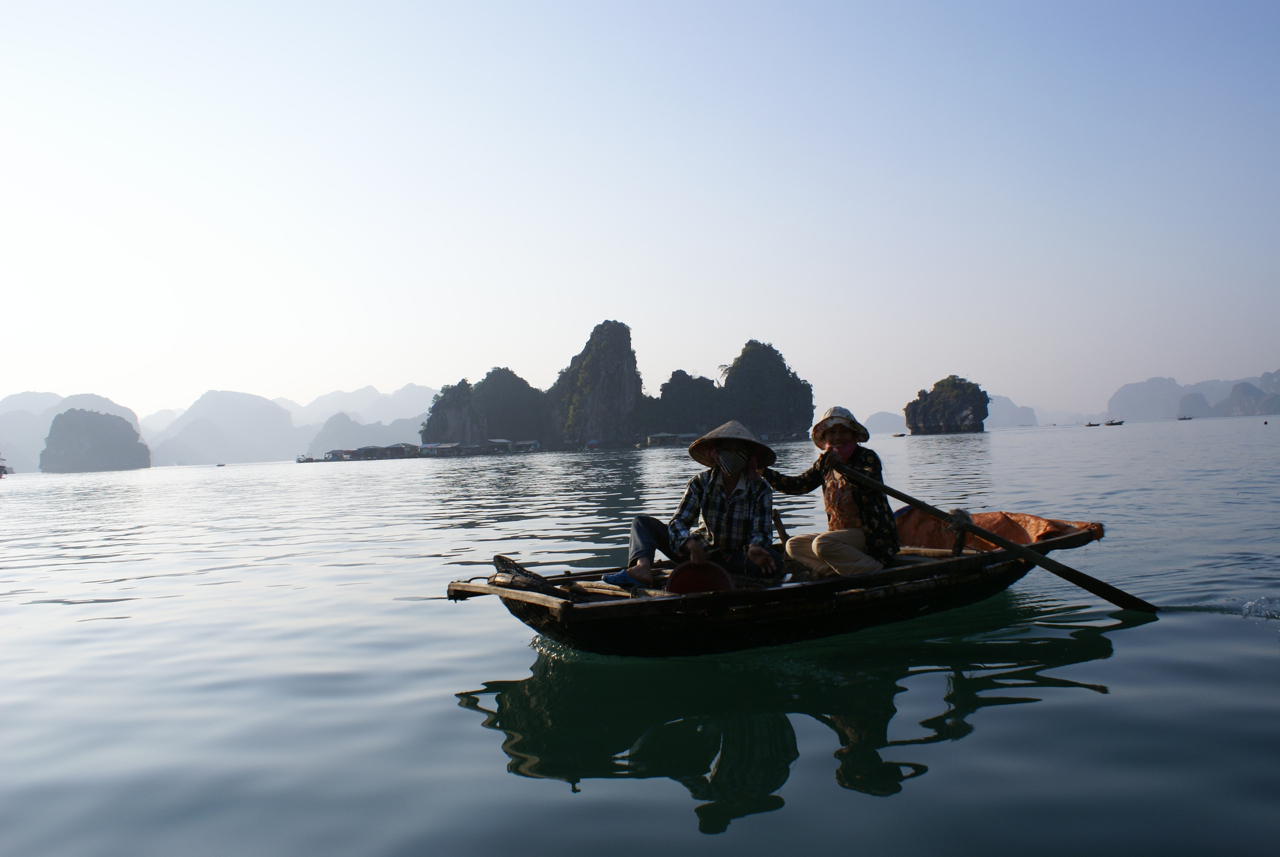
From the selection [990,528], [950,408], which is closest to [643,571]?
[990,528]

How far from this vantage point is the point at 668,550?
5566 millimetres

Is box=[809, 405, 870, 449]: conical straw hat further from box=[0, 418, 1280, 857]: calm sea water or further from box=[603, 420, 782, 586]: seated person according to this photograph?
box=[0, 418, 1280, 857]: calm sea water

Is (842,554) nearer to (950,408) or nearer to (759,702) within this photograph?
(759,702)

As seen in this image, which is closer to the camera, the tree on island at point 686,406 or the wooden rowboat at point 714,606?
the wooden rowboat at point 714,606

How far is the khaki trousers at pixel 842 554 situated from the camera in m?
5.48

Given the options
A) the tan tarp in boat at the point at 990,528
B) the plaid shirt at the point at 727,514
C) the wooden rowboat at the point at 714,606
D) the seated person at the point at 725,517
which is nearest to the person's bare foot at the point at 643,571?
the seated person at the point at 725,517

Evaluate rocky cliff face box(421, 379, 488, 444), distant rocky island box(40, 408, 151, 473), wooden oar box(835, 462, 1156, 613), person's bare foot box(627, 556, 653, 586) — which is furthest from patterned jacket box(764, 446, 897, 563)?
distant rocky island box(40, 408, 151, 473)

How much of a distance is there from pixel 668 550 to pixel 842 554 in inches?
53.2

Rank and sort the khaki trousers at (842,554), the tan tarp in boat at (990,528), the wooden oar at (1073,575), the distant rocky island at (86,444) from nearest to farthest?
the khaki trousers at (842,554), the wooden oar at (1073,575), the tan tarp in boat at (990,528), the distant rocky island at (86,444)

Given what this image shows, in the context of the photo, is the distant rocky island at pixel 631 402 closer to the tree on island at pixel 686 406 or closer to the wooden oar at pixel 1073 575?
the tree on island at pixel 686 406

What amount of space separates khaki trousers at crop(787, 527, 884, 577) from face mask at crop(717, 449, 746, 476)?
0.87 metres

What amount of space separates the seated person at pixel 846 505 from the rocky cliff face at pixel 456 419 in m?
124

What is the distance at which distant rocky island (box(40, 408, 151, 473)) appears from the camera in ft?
545

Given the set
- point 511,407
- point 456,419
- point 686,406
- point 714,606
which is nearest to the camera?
point 714,606
